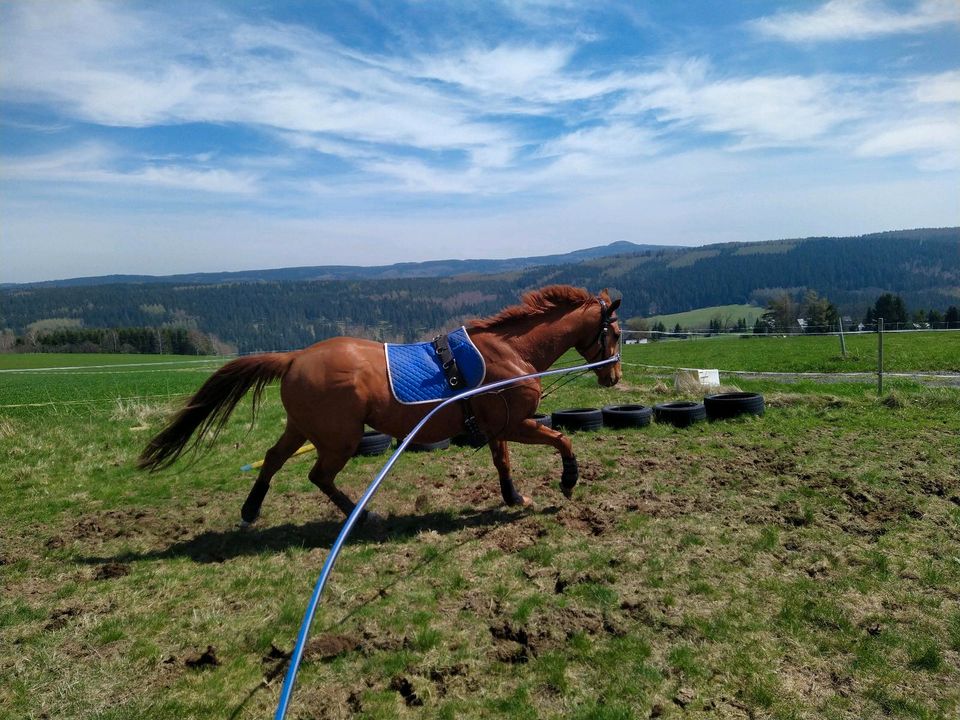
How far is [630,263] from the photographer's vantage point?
189375 mm

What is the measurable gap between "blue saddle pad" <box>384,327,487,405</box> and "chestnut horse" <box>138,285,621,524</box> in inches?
4.0

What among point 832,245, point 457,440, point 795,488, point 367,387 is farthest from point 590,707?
point 832,245

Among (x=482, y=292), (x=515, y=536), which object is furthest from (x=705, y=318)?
(x=515, y=536)

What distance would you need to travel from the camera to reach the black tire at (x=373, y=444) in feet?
30.4

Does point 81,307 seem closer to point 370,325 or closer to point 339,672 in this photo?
point 370,325

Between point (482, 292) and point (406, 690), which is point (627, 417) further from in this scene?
point (482, 292)

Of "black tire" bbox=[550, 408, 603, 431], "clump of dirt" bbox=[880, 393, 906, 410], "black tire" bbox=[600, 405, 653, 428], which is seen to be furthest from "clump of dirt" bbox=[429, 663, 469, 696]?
"clump of dirt" bbox=[880, 393, 906, 410]

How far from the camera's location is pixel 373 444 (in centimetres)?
932

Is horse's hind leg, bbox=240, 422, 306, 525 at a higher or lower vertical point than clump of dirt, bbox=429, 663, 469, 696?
higher

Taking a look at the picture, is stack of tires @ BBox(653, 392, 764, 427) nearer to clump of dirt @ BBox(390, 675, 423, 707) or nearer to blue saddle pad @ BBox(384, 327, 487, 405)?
blue saddle pad @ BBox(384, 327, 487, 405)

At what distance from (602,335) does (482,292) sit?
4246 inches

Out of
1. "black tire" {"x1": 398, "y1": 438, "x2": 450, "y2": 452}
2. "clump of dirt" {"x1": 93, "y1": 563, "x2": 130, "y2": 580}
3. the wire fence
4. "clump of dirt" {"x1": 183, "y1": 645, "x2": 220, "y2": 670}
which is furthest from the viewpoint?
the wire fence

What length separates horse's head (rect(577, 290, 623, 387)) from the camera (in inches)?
270

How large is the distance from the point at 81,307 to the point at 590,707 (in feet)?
528
